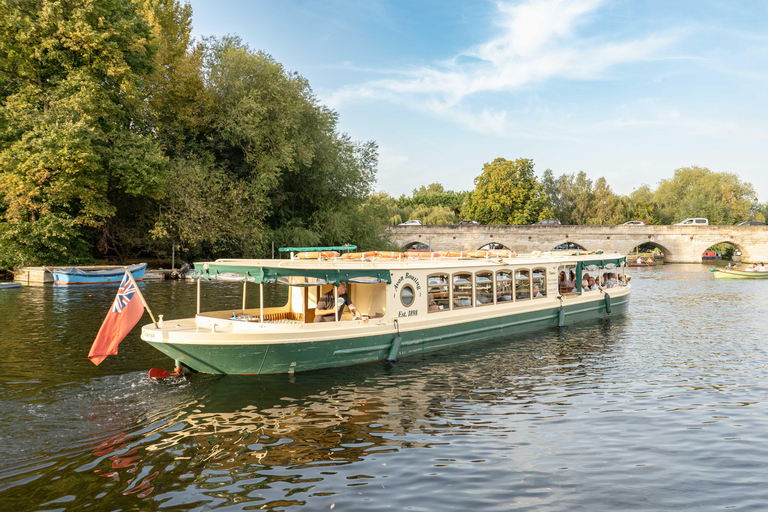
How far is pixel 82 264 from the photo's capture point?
35.2 m

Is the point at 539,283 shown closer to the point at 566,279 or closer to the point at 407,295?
the point at 566,279

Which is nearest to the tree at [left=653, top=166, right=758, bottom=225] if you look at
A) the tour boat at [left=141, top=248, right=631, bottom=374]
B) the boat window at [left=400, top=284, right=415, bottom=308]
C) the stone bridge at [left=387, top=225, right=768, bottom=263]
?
the stone bridge at [left=387, top=225, right=768, bottom=263]

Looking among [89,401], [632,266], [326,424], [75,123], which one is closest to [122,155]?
[75,123]

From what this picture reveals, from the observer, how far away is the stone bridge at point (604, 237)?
62.4 m

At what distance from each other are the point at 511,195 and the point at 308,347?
7002 centimetres

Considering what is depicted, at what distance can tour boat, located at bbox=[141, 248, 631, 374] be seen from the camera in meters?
11.5

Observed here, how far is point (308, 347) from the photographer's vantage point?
39.2 ft

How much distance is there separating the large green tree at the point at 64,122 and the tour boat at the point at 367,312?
21.7 meters

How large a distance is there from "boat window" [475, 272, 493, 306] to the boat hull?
2.02 feet

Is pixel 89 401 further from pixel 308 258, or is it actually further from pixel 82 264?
pixel 82 264

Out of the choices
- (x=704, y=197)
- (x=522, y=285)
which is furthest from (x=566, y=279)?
(x=704, y=197)

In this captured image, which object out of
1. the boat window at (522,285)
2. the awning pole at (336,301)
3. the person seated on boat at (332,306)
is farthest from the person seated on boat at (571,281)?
the awning pole at (336,301)

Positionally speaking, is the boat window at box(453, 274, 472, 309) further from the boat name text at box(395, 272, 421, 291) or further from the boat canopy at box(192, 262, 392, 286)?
the boat canopy at box(192, 262, 392, 286)

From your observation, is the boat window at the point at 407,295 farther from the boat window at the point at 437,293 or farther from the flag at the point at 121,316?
the flag at the point at 121,316
